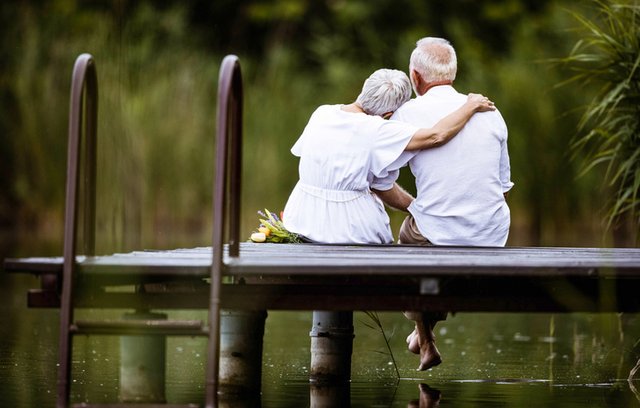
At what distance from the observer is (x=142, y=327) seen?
4781 millimetres

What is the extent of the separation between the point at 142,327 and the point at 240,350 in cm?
153

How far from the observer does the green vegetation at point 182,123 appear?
15.3 metres

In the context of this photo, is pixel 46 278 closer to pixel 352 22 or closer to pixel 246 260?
pixel 246 260

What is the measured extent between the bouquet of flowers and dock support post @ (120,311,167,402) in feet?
5.95

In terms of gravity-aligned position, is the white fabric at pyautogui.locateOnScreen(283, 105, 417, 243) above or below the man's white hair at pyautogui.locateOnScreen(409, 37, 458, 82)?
below

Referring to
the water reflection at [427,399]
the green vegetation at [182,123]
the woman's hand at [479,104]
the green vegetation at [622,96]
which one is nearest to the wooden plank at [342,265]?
the water reflection at [427,399]

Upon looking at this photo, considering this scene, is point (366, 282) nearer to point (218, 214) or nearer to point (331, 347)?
point (218, 214)

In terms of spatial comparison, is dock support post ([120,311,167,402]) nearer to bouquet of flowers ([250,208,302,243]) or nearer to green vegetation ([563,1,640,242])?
bouquet of flowers ([250,208,302,243])

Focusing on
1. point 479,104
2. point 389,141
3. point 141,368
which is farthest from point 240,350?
point 479,104

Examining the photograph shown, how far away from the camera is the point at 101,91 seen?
48.8ft

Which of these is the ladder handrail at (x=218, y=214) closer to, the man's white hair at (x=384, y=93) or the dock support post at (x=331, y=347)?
the man's white hair at (x=384, y=93)

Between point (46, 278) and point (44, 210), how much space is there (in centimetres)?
1300

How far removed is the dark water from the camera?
6.17 meters

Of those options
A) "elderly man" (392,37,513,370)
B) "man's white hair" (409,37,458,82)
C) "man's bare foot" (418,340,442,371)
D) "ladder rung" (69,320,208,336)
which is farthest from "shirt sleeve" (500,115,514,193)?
"ladder rung" (69,320,208,336)
